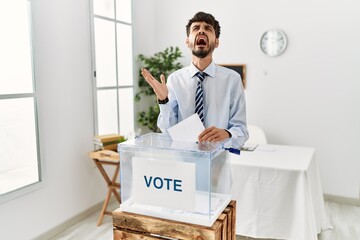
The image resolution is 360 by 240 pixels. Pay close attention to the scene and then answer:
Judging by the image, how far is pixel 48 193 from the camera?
297cm

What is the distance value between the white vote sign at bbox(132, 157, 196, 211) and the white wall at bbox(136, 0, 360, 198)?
3.07 metres

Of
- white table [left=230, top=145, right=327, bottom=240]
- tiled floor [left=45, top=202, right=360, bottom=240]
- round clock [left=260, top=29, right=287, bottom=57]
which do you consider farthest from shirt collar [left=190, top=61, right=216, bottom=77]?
round clock [left=260, top=29, right=287, bottom=57]

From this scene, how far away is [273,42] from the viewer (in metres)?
3.95

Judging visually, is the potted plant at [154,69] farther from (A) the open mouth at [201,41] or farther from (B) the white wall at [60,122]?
(A) the open mouth at [201,41]

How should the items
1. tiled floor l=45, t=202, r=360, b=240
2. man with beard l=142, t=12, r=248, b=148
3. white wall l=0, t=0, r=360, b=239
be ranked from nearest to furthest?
man with beard l=142, t=12, r=248, b=148 < white wall l=0, t=0, r=360, b=239 < tiled floor l=45, t=202, r=360, b=240

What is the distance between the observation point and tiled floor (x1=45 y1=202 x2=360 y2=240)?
3041 millimetres

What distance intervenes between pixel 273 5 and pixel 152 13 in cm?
155

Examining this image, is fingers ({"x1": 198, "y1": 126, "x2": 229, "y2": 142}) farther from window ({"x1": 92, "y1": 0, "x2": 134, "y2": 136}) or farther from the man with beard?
window ({"x1": 92, "y1": 0, "x2": 134, "y2": 136})

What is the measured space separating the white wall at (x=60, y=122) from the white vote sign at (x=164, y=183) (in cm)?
177

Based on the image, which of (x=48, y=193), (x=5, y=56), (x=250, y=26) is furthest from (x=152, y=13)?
(x=48, y=193)

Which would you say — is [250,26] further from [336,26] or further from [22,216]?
[22,216]

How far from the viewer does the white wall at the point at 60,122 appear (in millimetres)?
2781

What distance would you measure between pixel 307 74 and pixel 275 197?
1735mm

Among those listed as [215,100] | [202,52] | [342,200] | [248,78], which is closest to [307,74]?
[248,78]
